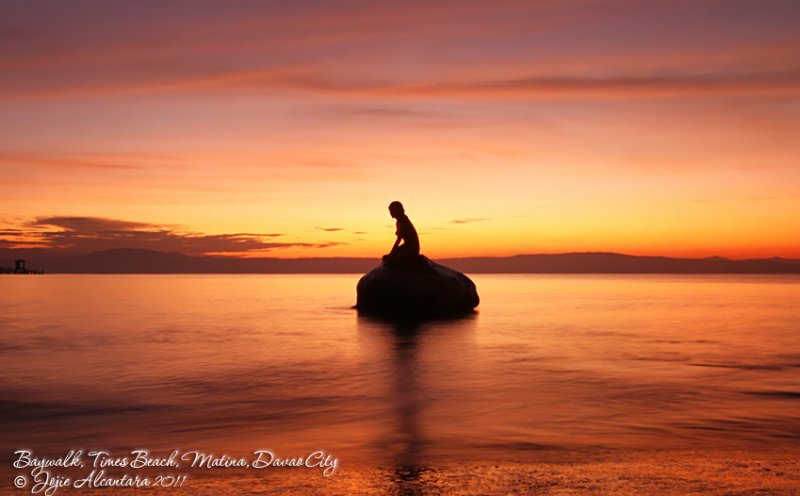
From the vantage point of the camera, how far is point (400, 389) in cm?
1166

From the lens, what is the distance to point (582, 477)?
5953mm

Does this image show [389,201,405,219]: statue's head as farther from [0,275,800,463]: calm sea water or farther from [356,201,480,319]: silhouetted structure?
[0,275,800,463]: calm sea water

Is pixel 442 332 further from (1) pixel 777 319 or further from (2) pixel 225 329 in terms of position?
(1) pixel 777 319

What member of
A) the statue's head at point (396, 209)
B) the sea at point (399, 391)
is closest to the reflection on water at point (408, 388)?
the sea at point (399, 391)

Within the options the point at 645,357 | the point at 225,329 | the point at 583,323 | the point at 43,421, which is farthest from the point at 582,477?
the point at 583,323

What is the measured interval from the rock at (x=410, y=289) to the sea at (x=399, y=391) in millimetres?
3176

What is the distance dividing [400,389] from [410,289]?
14.6 m

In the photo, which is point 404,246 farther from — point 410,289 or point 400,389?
point 400,389

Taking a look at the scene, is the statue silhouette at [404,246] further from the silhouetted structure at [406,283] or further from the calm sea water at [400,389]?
the calm sea water at [400,389]

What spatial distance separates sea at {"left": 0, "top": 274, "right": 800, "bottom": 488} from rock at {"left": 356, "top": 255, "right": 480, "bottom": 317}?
10.4 ft

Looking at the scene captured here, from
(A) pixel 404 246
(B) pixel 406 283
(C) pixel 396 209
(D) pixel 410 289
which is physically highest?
(C) pixel 396 209

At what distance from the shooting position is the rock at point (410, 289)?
2638cm

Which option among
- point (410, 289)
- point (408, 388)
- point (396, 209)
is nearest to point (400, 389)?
point (408, 388)

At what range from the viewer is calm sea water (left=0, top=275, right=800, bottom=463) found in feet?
25.6
